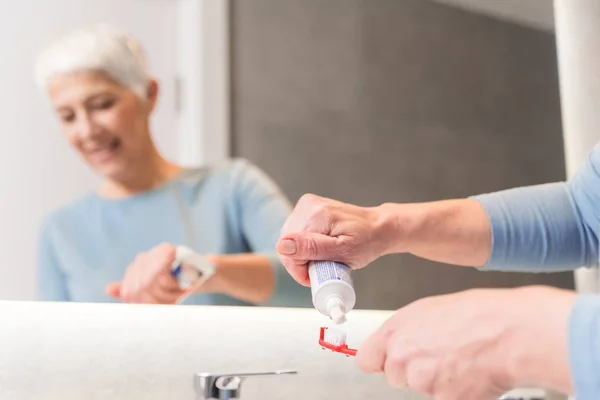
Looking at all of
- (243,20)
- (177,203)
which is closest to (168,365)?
(177,203)

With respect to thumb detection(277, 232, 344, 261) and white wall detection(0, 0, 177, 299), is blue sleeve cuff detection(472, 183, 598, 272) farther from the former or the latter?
white wall detection(0, 0, 177, 299)

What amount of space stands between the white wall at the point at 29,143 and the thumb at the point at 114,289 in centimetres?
10

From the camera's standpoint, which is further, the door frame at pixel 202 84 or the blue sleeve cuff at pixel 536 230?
the door frame at pixel 202 84

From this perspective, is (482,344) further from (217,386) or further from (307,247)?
(217,386)

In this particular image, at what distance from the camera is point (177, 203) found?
0.93 m

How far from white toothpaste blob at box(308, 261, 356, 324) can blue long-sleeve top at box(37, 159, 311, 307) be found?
0.30m

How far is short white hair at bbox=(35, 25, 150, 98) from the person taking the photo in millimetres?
873

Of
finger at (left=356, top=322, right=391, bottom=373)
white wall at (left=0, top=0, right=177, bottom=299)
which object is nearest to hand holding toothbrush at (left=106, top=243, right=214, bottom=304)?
white wall at (left=0, top=0, right=177, bottom=299)

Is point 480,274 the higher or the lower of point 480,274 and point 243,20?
the lower

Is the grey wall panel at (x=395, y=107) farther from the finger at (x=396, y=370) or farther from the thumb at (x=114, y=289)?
the finger at (x=396, y=370)

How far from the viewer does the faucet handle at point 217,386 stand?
2.40 ft

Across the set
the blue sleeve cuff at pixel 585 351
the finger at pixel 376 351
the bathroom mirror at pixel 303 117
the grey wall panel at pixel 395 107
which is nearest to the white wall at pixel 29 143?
the bathroom mirror at pixel 303 117

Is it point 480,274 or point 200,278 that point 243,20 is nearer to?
point 200,278

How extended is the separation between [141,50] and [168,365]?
455 mm
